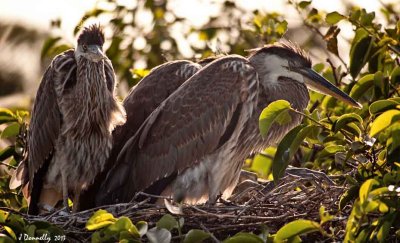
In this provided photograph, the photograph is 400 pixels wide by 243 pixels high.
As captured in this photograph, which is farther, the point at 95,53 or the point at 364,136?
the point at 95,53

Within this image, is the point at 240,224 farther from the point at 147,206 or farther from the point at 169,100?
the point at 169,100

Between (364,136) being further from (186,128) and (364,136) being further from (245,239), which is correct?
(186,128)

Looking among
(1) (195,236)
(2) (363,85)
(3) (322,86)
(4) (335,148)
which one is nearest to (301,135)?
(4) (335,148)

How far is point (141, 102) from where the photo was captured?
6840 mm

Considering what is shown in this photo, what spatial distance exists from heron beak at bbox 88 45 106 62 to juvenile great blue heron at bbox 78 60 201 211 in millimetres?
432

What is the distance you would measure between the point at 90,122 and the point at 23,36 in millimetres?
3207

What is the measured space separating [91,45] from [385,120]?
2794 millimetres

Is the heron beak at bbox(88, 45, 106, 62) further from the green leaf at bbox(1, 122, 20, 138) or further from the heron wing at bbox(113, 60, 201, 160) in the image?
the green leaf at bbox(1, 122, 20, 138)

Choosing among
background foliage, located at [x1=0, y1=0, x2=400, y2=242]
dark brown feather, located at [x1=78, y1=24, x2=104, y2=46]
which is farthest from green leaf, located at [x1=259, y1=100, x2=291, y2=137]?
dark brown feather, located at [x1=78, y1=24, x2=104, y2=46]

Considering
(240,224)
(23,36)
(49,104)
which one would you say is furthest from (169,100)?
(23,36)

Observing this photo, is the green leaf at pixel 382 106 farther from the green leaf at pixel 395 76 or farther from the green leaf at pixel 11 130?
the green leaf at pixel 11 130

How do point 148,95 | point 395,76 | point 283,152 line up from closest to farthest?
point 283,152
point 395,76
point 148,95

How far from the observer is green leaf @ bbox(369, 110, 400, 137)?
425 centimetres

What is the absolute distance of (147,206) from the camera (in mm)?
5906
